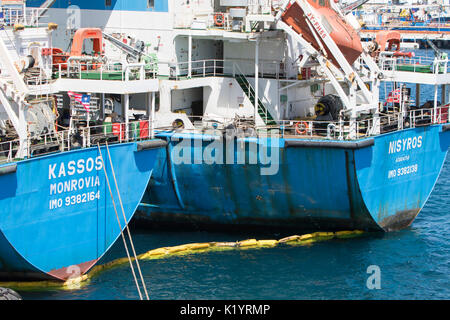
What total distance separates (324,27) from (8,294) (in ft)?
38.6

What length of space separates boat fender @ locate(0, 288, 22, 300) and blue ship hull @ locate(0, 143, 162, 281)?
1.18m

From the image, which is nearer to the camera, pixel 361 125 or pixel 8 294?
pixel 8 294

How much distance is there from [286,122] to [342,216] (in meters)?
3.50

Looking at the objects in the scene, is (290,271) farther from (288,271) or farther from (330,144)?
(330,144)

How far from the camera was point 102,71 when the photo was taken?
23047mm

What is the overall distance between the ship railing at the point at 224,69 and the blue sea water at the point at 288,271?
5.03 m

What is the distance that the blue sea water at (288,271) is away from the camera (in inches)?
811

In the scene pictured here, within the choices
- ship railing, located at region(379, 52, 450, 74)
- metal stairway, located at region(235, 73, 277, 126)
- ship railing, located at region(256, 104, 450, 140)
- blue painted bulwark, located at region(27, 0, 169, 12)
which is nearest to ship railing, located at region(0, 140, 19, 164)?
blue painted bulwark, located at region(27, 0, 169, 12)

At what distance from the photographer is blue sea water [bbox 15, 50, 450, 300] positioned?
67.6ft

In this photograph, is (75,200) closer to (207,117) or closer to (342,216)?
(207,117)

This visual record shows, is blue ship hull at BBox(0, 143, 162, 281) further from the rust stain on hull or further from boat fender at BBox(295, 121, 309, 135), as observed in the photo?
the rust stain on hull

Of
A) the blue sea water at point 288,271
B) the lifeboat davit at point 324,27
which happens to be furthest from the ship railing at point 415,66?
the blue sea water at point 288,271

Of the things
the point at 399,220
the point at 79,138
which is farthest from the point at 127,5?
the point at 399,220
